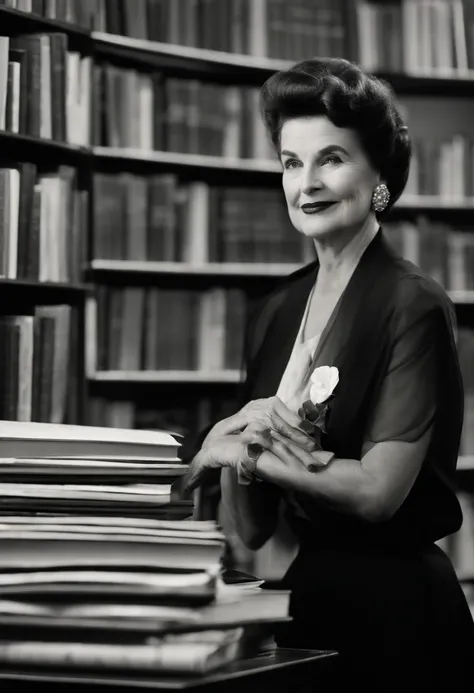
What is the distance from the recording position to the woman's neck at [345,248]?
1.70m

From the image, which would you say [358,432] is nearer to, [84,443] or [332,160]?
[332,160]

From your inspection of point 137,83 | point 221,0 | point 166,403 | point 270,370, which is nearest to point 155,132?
point 137,83

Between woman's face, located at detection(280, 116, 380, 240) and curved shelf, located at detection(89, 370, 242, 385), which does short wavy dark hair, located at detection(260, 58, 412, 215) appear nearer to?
woman's face, located at detection(280, 116, 380, 240)

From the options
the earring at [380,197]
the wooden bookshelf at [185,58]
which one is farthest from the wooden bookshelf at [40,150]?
the earring at [380,197]

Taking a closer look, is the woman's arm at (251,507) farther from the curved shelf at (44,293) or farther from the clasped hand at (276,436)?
the curved shelf at (44,293)

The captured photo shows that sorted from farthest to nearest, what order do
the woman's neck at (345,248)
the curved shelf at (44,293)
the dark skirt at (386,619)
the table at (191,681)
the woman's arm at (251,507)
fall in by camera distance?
the curved shelf at (44,293) → the woman's neck at (345,248) → the woman's arm at (251,507) → the dark skirt at (386,619) → the table at (191,681)

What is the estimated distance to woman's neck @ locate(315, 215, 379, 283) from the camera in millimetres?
1704

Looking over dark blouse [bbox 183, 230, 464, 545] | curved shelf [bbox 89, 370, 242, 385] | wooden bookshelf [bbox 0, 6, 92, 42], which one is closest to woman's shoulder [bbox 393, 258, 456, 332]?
dark blouse [bbox 183, 230, 464, 545]

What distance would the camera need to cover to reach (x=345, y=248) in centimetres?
171

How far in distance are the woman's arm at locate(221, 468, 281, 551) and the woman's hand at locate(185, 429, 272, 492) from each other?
0.10 metres

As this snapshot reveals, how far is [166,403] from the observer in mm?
3855

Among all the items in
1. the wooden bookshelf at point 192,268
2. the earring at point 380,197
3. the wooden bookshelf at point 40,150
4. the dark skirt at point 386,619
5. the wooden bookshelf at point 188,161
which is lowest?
the dark skirt at point 386,619

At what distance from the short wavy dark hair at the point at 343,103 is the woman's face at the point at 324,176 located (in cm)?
2

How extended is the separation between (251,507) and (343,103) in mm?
650
